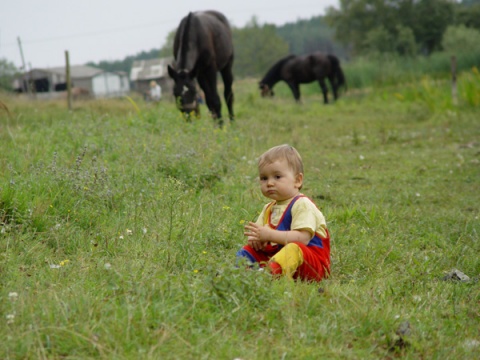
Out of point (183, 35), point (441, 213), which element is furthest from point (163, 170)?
point (183, 35)

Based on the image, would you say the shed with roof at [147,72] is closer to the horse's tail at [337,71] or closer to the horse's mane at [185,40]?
the horse's tail at [337,71]

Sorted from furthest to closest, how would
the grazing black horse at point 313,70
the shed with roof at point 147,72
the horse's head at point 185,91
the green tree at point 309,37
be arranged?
1. the green tree at point 309,37
2. the shed with roof at point 147,72
3. the grazing black horse at point 313,70
4. the horse's head at point 185,91

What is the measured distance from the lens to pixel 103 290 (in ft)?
9.35

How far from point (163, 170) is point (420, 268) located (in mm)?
2782

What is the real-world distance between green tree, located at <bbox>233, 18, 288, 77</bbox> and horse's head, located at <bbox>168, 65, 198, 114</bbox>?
Result: 2991 inches

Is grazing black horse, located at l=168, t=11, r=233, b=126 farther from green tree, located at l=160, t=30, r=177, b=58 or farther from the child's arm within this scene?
green tree, located at l=160, t=30, r=177, b=58

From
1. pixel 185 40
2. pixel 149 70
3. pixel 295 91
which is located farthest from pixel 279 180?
pixel 149 70

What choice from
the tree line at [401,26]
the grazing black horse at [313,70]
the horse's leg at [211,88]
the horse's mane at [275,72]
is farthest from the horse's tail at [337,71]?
the tree line at [401,26]

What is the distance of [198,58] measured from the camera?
10281 millimetres

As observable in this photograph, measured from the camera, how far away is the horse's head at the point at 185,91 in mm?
9742

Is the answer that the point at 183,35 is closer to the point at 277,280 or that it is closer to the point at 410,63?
the point at 277,280

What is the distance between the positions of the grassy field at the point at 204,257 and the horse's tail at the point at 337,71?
1672cm

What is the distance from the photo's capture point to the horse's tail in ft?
79.4

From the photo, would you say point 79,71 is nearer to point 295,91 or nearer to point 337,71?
point 337,71
